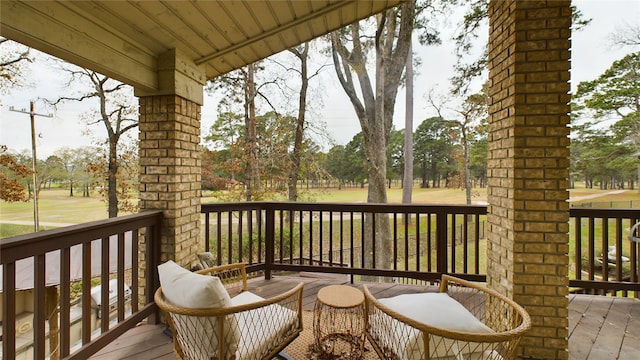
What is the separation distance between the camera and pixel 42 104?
6770 millimetres

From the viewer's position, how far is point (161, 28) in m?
2.19

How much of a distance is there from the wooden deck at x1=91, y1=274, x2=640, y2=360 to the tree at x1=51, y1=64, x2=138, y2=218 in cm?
676

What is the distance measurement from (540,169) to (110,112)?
9822mm

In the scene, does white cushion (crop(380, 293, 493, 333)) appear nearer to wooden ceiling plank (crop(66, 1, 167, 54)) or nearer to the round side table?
the round side table

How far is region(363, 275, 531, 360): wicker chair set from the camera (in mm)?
1217

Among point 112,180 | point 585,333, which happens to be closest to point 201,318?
point 585,333

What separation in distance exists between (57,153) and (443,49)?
10.7 meters

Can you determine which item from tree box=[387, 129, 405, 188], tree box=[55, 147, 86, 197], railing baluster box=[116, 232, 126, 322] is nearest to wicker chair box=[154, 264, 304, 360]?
railing baluster box=[116, 232, 126, 322]

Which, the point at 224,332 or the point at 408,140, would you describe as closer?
the point at 224,332

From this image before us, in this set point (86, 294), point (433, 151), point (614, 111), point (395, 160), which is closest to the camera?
point (86, 294)

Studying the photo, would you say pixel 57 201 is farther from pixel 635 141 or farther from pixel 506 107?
pixel 635 141

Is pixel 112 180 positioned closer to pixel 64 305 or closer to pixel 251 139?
pixel 251 139

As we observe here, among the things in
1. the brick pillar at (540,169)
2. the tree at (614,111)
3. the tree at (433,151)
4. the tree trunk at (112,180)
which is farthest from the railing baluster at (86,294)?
the tree at (614,111)

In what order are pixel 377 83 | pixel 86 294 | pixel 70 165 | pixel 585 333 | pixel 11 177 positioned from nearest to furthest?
1. pixel 86 294
2. pixel 585 333
3. pixel 11 177
4. pixel 70 165
5. pixel 377 83
